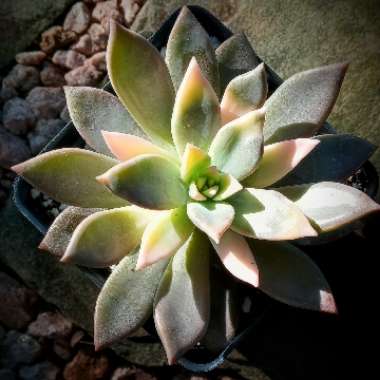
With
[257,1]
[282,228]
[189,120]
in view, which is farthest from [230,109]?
[257,1]

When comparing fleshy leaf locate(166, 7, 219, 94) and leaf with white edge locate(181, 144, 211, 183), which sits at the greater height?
fleshy leaf locate(166, 7, 219, 94)

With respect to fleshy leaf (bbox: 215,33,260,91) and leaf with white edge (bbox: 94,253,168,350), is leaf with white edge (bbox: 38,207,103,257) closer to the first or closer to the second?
leaf with white edge (bbox: 94,253,168,350)

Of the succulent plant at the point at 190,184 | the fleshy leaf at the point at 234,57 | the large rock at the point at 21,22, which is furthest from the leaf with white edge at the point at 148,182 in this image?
the large rock at the point at 21,22

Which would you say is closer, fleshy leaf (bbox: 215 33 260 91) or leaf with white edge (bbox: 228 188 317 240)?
leaf with white edge (bbox: 228 188 317 240)

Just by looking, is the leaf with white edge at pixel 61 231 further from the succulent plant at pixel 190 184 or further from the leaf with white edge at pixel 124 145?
the leaf with white edge at pixel 124 145

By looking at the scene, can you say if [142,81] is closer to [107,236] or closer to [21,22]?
[107,236]

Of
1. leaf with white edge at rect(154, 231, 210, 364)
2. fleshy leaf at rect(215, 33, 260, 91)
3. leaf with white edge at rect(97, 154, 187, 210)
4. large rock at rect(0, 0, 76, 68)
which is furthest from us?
large rock at rect(0, 0, 76, 68)

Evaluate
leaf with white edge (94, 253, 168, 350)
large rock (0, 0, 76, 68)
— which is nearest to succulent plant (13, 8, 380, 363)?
leaf with white edge (94, 253, 168, 350)
